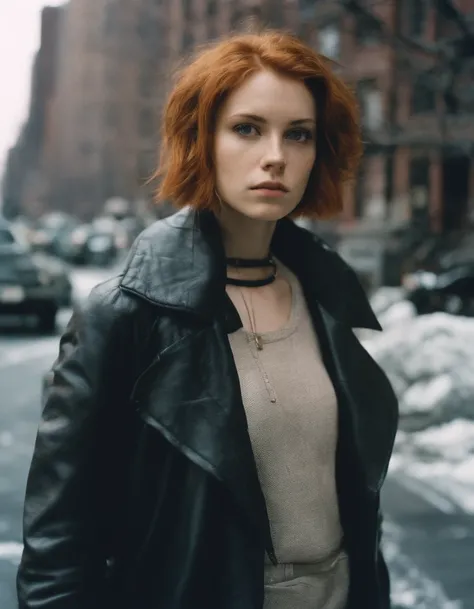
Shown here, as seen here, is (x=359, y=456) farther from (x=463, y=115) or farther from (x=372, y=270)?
(x=372, y=270)

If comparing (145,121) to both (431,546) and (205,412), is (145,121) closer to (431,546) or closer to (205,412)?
(431,546)

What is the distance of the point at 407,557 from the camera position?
4227 mm

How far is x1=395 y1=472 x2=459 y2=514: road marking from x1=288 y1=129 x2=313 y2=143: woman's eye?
3548mm

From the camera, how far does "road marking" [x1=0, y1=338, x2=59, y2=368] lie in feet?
31.7

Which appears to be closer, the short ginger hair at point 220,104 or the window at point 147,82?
the short ginger hair at point 220,104

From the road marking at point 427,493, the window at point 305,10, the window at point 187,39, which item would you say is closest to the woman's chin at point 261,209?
the road marking at point 427,493

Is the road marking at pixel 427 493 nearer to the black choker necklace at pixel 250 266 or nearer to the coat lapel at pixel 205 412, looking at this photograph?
the black choker necklace at pixel 250 266

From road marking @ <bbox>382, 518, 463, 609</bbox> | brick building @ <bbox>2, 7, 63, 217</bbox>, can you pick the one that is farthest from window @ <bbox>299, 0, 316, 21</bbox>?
brick building @ <bbox>2, 7, 63, 217</bbox>

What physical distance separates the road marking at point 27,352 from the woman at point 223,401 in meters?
7.87

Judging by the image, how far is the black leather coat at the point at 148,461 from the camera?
1.67 m

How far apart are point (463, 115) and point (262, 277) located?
366 inches

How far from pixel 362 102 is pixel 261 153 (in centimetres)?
1351

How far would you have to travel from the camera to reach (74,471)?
168 centimetres

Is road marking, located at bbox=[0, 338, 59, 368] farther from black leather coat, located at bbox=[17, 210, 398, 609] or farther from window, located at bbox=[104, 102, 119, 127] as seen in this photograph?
window, located at bbox=[104, 102, 119, 127]
